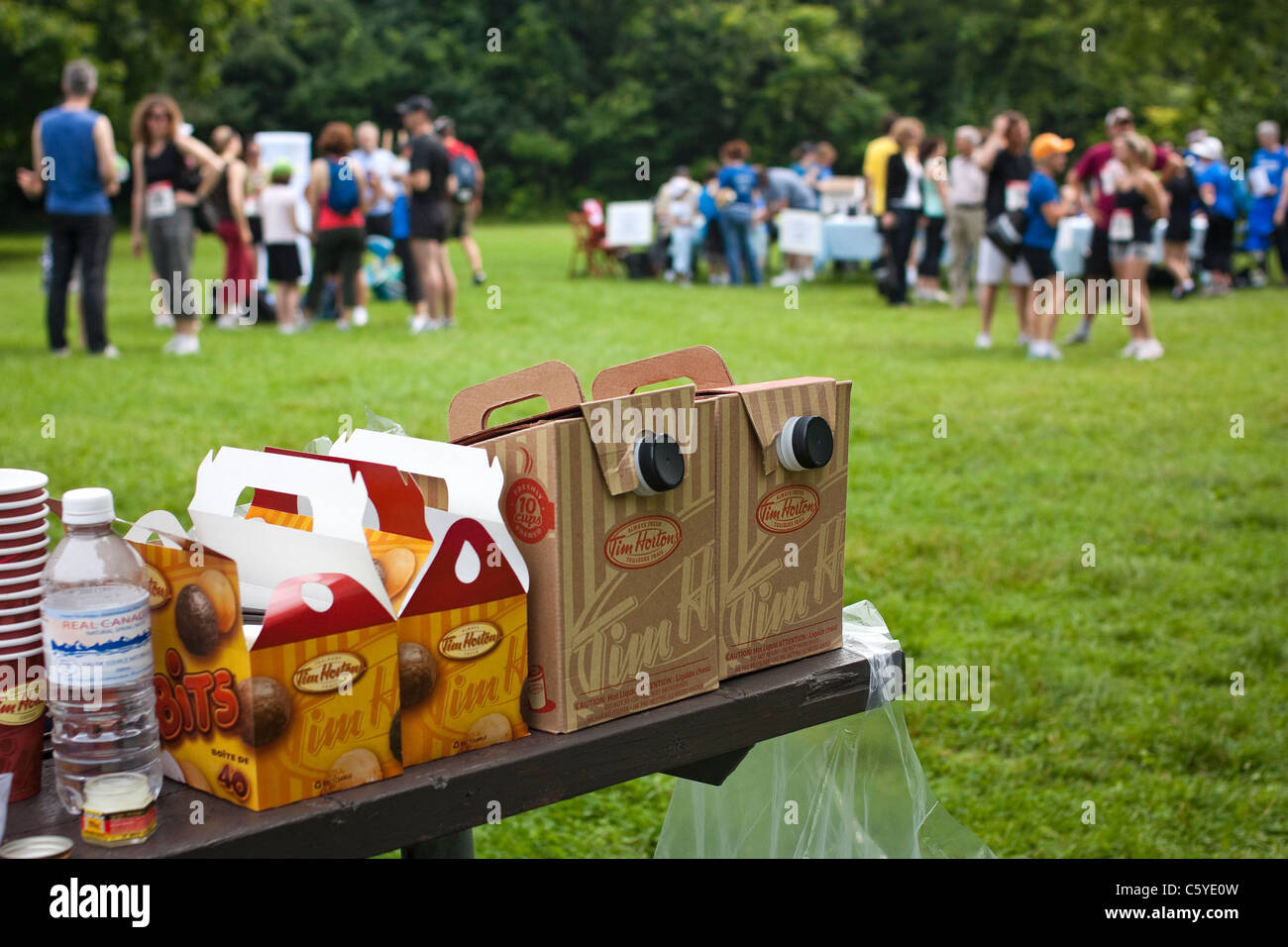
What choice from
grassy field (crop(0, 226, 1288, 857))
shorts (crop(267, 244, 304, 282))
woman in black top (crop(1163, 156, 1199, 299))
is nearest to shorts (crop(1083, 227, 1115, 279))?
grassy field (crop(0, 226, 1288, 857))

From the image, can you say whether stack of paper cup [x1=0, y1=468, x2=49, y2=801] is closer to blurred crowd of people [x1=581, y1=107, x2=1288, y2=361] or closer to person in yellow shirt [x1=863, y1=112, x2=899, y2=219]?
blurred crowd of people [x1=581, y1=107, x2=1288, y2=361]

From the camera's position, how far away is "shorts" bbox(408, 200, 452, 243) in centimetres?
1045

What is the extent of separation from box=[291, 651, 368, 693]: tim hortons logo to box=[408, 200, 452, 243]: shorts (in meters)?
9.44

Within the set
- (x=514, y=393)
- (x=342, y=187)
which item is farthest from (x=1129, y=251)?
(x=514, y=393)

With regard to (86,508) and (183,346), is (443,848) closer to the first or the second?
(86,508)

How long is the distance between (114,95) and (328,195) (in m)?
15.9

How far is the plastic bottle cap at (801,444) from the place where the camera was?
1.68 meters

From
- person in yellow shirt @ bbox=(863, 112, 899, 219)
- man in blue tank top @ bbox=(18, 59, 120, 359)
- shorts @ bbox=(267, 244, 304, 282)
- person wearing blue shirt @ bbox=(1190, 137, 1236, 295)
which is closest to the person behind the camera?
man in blue tank top @ bbox=(18, 59, 120, 359)

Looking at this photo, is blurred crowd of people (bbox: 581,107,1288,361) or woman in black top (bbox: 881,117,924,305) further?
woman in black top (bbox: 881,117,924,305)

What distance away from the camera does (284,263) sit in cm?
1104

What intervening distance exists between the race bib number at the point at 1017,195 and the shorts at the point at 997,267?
1.15 feet

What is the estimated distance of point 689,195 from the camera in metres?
16.5

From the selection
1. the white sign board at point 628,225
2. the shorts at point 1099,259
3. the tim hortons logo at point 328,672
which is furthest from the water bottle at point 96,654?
the white sign board at point 628,225
